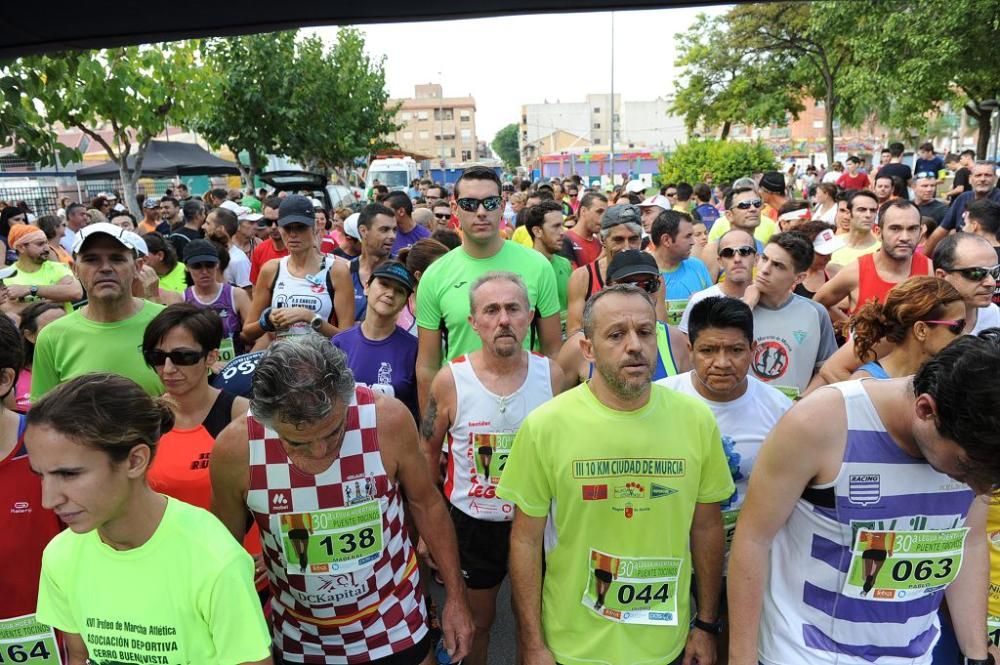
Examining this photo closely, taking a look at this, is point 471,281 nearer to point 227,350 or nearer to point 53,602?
point 227,350

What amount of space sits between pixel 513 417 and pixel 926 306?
1604 millimetres

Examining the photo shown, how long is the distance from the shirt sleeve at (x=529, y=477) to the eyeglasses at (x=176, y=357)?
4.25 feet

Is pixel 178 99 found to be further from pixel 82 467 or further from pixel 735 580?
pixel 735 580

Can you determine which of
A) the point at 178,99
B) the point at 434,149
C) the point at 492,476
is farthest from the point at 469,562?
the point at 434,149

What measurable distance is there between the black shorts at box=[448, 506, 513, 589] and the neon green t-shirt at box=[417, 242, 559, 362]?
1.03m

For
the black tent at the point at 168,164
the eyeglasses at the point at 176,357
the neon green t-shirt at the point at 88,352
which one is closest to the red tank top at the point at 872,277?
the eyeglasses at the point at 176,357

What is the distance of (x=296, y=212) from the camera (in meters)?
4.77

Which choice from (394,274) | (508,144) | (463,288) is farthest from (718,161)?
(508,144)

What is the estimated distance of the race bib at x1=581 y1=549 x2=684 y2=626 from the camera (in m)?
2.16

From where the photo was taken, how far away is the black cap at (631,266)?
11.9 ft

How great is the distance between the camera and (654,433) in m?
2.18

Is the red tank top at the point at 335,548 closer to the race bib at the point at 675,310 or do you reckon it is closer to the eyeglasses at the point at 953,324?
the eyeglasses at the point at 953,324

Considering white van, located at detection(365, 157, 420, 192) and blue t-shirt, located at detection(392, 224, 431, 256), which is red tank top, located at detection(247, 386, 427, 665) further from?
white van, located at detection(365, 157, 420, 192)

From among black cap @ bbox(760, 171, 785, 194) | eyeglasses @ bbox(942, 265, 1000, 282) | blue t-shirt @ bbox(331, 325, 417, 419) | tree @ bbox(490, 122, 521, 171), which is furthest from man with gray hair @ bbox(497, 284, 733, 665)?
tree @ bbox(490, 122, 521, 171)
